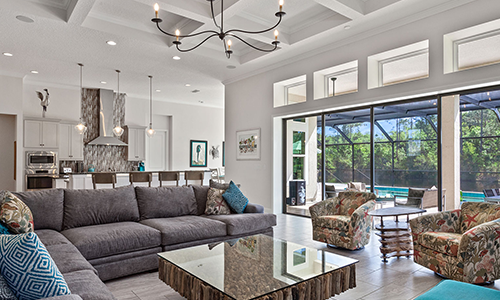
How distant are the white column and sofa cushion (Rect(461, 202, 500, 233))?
3.70 feet

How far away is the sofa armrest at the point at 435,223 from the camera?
339 cm

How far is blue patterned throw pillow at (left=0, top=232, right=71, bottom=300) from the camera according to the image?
4.58 feet

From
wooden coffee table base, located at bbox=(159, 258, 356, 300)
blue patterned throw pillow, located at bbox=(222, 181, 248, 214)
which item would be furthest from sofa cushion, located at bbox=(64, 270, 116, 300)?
blue patterned throw pillow, located at bbox=(222, 181, 248, 214)

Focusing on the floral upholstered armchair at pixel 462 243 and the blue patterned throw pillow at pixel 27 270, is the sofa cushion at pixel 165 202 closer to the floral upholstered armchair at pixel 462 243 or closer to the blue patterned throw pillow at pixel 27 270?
the blue patterned throw pillow at pixel 27 270

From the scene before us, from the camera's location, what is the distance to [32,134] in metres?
7.77

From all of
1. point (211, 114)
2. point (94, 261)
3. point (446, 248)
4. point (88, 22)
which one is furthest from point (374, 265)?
point (211, 114)

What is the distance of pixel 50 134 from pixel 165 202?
560 centimetres

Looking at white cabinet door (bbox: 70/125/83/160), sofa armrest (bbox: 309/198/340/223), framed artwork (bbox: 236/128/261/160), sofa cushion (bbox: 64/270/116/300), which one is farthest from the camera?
white cabinet door (bbox: 70/125/83/160)

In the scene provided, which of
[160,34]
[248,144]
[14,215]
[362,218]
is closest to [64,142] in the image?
[160,34]

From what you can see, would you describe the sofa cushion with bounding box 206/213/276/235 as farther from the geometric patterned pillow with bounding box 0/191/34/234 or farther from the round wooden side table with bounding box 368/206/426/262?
the geometric patterned pillow with bounding box 0/191/34/234

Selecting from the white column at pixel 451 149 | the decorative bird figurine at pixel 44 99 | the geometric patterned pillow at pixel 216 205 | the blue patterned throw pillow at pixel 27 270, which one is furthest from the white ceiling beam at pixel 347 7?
the decorative bird figurine at pixel 44 99

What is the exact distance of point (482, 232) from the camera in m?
2.81

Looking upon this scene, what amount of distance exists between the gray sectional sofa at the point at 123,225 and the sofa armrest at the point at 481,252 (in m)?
2.27

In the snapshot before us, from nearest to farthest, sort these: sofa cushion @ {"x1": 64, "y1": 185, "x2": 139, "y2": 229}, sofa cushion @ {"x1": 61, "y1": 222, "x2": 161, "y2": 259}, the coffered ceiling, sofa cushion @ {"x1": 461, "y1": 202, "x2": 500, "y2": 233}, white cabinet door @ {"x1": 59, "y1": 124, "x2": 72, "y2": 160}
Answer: sofa cushion @ {"x1": 61, "y1": 222, "x2": 161, "y2": 259}, sofa cushion @ {"x1": 461, "y1": 202, "x2": 500, "y2": 233}, sofa cushion @ {"x1": 64, "y1": 185, "x2": 139, "y2": 229}, the coffered ceiling, white cabinet door @ {"x1": 59, "y1": 124, "x2": 72, "y2": 160}
